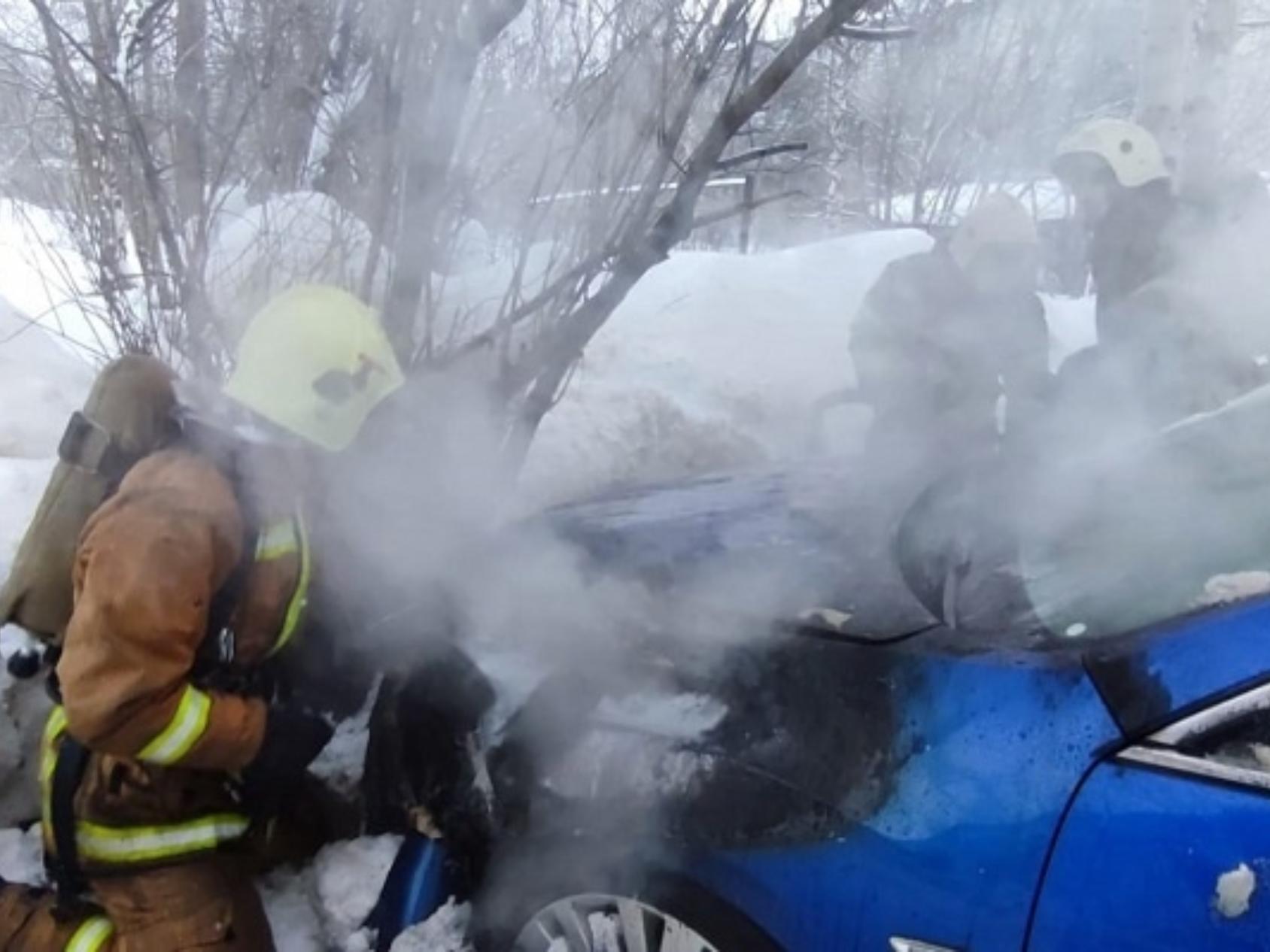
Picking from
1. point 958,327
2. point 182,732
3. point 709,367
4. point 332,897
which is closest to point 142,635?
point 182,732

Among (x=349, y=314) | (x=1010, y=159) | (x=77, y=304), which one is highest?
(x=1010, y=159)

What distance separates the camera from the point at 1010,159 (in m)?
9.56

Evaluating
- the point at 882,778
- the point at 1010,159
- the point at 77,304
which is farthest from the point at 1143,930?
the point at 1010,159

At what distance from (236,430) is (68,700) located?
1.93 ft

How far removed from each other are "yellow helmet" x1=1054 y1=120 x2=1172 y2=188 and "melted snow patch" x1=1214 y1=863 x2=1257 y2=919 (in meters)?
3.40

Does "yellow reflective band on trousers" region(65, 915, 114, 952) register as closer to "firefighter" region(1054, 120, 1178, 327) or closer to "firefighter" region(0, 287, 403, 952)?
"firefighter" region(0, 287, 403, 952)

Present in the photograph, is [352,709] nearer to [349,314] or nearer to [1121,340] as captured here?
[349,314]

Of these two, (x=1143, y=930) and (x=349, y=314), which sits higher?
(x=349, y=314)

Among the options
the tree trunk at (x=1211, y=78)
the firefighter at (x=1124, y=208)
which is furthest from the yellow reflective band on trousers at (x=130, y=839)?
the tree trunk at (x=1211, y=78)

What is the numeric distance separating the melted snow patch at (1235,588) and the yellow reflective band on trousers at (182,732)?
5.65 feet

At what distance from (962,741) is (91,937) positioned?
5.71 ft

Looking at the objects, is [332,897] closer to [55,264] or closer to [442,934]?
[442,934]

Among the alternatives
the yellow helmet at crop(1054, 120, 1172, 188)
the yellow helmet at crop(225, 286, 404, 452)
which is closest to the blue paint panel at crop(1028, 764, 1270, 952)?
the yellow helmet at crop(225, 286, 404, 452)

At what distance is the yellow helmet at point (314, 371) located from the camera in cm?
273
